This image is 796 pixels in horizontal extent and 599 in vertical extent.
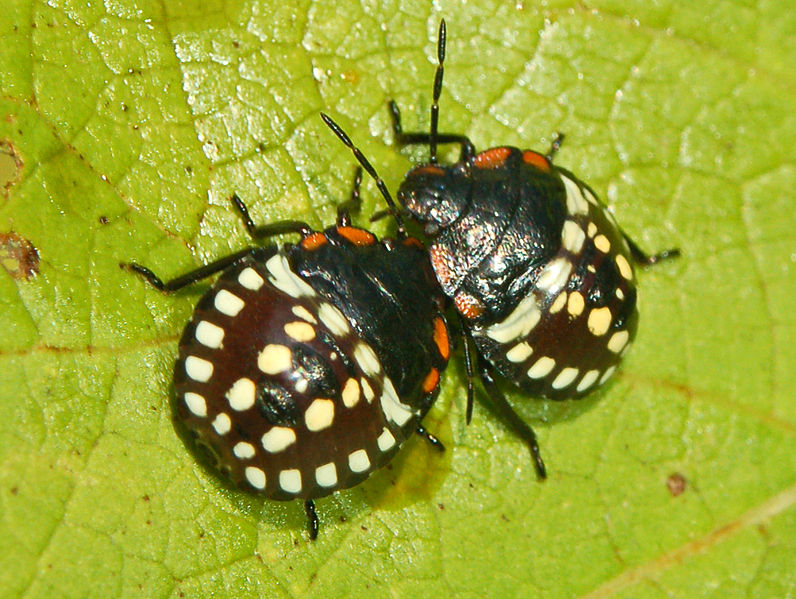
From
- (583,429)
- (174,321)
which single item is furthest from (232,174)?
(583,429)

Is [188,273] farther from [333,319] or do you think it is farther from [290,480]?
[290,480]

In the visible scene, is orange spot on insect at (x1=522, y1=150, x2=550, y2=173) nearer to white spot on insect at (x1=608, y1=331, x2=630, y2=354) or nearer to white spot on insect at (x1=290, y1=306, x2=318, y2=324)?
white spot on insect at (x1=608, y1=331, x2=630, y2=354)

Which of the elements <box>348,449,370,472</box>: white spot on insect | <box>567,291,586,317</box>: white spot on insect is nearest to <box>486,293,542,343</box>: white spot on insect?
<box>567,291,586,317</box>: white spot on insect

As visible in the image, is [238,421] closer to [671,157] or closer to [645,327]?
[645,327]

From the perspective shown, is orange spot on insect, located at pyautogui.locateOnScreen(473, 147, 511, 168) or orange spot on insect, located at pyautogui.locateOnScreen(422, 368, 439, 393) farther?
orange spot on insect, located at pyautogui.locateOnScreen(473, 147, 511, 168)

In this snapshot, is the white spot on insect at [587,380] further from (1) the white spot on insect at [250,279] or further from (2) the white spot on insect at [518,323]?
(1) the white spot on insect at [250,279]

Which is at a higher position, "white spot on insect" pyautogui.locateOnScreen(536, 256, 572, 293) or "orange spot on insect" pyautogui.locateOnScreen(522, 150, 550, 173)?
"orange spot on insect" pyautogui.locateOnScreen(522, 150, 550, 173)

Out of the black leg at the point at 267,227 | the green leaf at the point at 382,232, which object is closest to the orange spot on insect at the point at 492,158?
the green leaf at the point at 382,232

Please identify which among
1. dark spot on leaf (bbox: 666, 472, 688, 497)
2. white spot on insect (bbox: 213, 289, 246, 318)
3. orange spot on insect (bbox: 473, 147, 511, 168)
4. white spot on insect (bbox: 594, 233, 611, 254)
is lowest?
dark spot on leaf (bbox: 666, 472, 688, 497)
